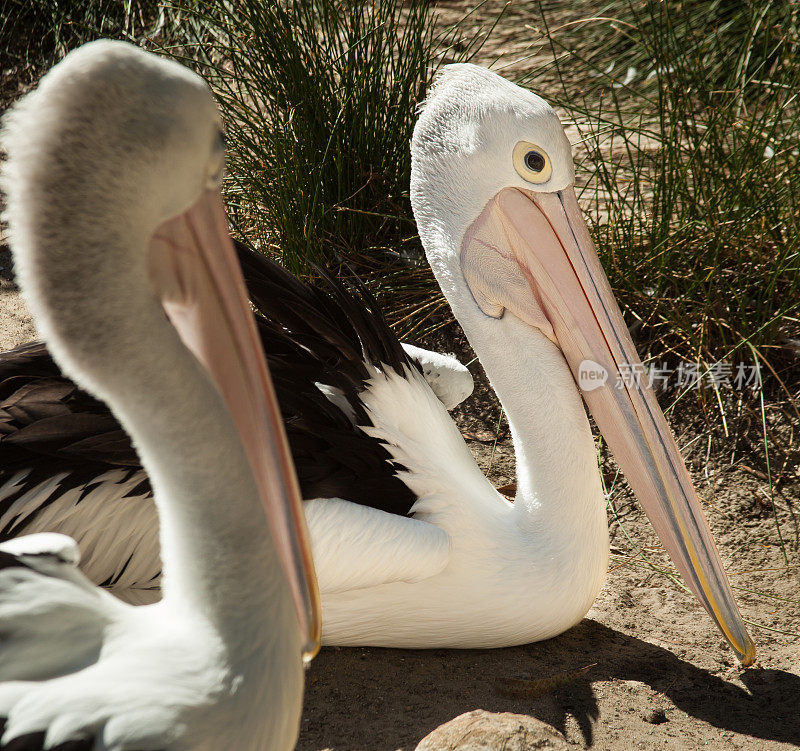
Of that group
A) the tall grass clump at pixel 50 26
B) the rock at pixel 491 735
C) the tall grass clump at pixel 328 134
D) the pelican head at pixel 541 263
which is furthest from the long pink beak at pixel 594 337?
the tall grass clump at pixel 50 26

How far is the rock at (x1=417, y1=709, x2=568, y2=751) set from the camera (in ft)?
6.68

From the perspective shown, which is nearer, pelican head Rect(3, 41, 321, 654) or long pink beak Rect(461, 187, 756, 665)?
pelican head Rect(3, 41, 321, 654)

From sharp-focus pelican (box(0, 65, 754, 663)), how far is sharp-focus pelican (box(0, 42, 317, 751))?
0.80 meters

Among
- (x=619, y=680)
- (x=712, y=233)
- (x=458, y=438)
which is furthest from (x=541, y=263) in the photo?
(x=712, y=233)

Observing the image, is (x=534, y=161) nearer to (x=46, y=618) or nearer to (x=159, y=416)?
(x=159, y=416)

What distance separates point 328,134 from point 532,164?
1.43 m

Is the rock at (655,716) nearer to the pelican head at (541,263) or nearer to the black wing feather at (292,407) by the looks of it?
the pelican head at (541,263)

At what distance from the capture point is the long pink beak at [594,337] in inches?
101

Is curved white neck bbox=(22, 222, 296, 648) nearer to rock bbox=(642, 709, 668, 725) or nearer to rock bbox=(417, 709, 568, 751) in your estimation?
rock bbox=(417, 709, 568, 751)

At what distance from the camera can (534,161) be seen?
264 centimetres

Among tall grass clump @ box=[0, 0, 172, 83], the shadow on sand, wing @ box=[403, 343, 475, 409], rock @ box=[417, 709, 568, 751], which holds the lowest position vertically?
the shadow on sand

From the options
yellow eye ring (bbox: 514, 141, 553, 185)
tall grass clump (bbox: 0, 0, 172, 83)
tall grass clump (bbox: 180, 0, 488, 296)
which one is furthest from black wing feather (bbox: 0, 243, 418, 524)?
tall grass clump (bbox: 0, 0, 172, 83)

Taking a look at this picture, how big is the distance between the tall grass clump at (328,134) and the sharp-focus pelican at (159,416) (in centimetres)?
222

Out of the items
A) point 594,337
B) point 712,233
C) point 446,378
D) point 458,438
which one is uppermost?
point 712,233
